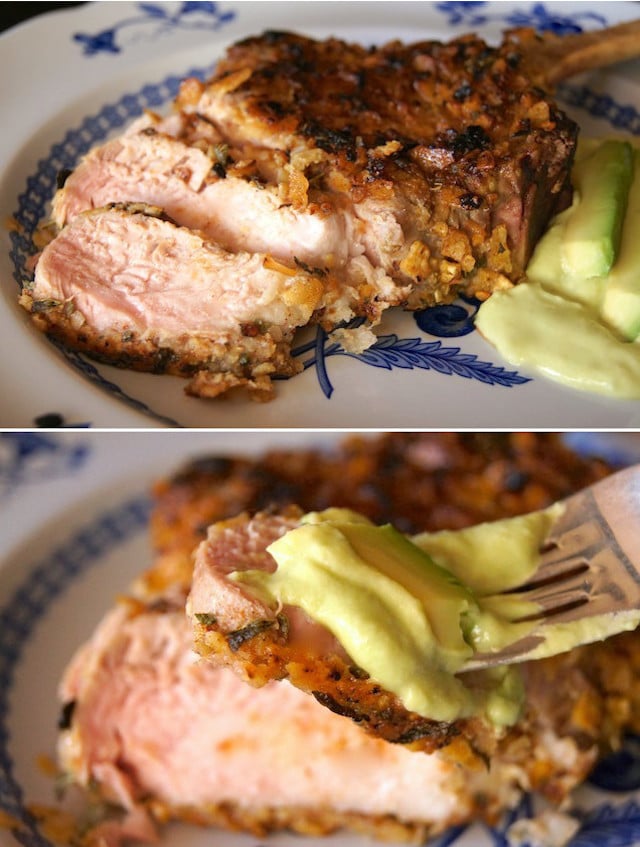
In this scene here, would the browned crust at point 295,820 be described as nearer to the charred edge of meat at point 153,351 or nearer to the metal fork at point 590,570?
the metal fork at point 590,570

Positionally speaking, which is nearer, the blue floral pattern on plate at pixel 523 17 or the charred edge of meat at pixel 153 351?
the charred edge of meat at pixel 153 351

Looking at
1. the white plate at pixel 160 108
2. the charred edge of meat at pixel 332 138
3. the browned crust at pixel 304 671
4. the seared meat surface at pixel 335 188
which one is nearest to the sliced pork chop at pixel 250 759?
the browned crust at pixel 304 671

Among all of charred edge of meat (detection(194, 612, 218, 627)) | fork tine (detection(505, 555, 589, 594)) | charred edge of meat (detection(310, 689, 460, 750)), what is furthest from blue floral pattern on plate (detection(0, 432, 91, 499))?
fork tine (detection(505, 555, 589, 594))

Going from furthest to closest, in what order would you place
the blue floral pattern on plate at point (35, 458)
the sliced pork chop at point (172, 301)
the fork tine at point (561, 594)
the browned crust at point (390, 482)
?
the blue floral pattern on plate at point (35, 458) → the browned crust at point (390, 482) → the sliced pork chop at point (172, 301) → the fork tine at point (561, 594)

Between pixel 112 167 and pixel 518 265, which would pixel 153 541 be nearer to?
pixel 112 167

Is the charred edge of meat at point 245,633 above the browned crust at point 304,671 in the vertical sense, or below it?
above

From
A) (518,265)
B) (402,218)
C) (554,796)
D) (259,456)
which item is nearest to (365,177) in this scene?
(402,218)

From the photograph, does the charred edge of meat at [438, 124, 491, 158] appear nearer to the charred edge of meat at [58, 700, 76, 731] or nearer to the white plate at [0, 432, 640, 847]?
the white plate at [0, 432, 640, 847]

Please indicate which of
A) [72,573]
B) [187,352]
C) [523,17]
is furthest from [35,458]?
[523,17]
